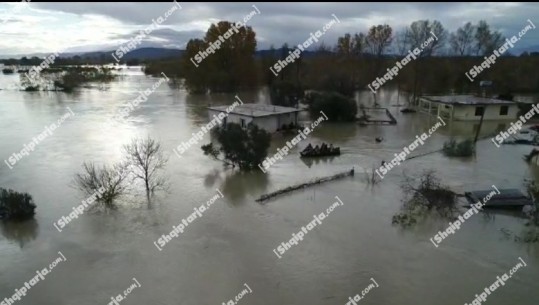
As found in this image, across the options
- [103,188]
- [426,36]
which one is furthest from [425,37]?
[103,188]

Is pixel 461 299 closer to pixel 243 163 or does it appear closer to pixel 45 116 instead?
pixel 243 163

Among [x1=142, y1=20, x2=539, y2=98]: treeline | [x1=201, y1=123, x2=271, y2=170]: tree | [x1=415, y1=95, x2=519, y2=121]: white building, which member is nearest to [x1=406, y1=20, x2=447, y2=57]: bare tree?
[x1=142, y1=20, x2=539, y2=98]: treeline

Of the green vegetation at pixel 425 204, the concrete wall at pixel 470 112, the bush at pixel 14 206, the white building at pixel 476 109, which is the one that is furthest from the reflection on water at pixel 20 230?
the concrete wall at pixel 470 112

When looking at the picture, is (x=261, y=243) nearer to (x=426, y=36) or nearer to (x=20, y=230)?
(x=20, y=230)

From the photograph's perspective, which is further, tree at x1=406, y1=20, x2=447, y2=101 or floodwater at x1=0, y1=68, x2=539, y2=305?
tree at x1=406, y1=20, x2=447, y2=101

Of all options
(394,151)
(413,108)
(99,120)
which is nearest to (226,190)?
(394,151)

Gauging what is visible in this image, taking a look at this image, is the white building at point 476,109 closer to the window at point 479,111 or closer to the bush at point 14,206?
the window at point 479,111

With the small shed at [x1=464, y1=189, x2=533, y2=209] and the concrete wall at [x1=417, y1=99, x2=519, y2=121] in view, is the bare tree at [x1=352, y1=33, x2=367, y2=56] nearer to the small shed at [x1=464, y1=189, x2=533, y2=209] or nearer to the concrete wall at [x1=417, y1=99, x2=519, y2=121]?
the concrete wall at [x1=417, y1=99, x2=519, y2=121]
